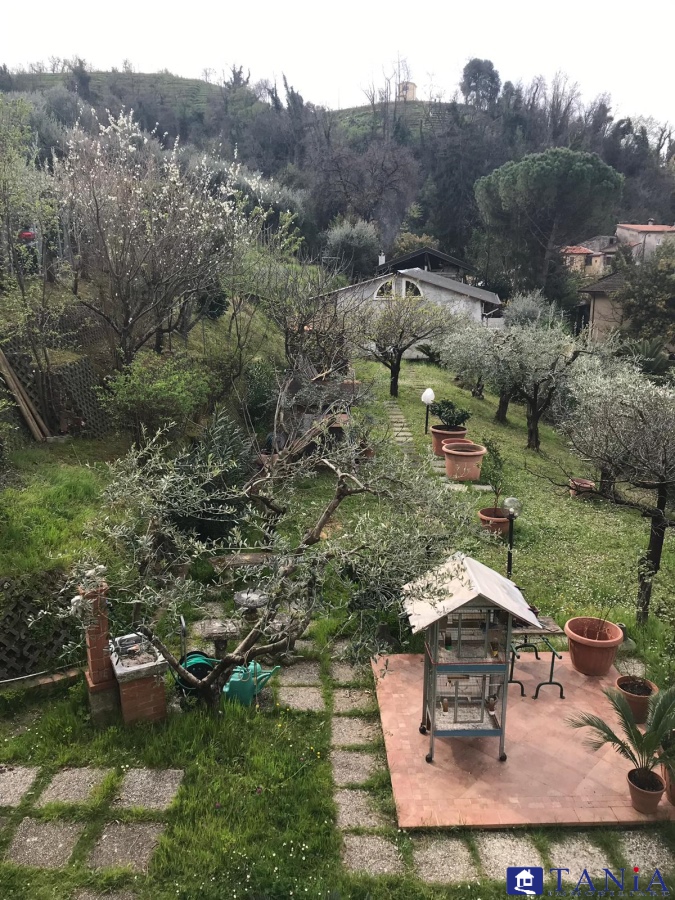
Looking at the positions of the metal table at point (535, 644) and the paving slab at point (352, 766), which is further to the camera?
the metal table at point (535, 644)

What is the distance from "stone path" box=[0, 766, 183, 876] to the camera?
4098 millimetres

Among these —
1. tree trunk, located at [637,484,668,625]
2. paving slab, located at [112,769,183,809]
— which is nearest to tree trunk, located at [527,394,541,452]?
tree trunk, located at [637,484,668,625]

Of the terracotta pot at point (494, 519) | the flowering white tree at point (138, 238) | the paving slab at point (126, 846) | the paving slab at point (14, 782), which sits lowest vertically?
the terracotta pot at point (494, 519)

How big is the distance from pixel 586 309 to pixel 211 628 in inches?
1301

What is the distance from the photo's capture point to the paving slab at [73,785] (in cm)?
460

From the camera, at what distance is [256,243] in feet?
52.5

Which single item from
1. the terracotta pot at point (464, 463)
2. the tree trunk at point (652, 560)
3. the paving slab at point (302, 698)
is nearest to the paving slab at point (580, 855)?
the paving slab at point (302, 698)

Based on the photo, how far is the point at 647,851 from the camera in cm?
430

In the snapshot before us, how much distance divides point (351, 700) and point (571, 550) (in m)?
5.45

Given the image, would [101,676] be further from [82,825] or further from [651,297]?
[651,297]

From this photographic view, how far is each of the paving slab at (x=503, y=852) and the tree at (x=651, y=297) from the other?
84.3ft

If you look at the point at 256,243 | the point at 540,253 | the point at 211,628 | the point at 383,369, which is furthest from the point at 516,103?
the point at 211,628

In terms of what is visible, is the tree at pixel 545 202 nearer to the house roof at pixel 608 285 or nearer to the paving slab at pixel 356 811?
the house roof at pixel 608 285

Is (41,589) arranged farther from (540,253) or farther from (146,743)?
(540,253)
